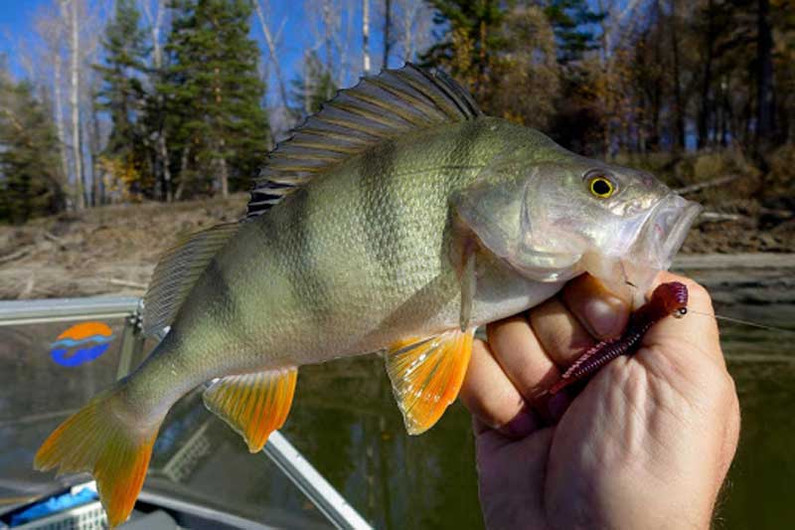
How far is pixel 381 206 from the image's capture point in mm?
1291

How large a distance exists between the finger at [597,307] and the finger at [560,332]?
3 cm

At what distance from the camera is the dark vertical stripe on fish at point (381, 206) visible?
1271 mm

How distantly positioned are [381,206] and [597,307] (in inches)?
19.9

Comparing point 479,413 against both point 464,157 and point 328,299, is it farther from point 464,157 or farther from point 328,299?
point 464,157

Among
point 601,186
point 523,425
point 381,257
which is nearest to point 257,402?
point 381,257

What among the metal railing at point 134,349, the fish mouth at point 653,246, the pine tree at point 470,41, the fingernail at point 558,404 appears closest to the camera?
the fish mouth at point 653,246

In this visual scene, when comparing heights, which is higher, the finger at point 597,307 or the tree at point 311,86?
the tree at point 311,86

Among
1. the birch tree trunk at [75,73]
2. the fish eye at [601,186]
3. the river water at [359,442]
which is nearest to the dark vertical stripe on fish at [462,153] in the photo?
the fish eye at [601,186]

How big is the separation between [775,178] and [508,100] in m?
7.82

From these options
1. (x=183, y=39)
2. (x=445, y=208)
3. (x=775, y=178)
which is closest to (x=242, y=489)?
(x=445, y=208)

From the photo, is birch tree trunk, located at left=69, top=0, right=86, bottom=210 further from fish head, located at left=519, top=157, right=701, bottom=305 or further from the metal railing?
fish head, located at left=519, top=157, right=701, bottom=305

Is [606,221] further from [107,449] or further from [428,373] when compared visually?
[107,449]

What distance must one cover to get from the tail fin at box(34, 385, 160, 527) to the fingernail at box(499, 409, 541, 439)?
871 mm

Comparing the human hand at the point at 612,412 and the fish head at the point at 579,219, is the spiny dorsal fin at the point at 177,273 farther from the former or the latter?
the human hand at the point at 612,412
